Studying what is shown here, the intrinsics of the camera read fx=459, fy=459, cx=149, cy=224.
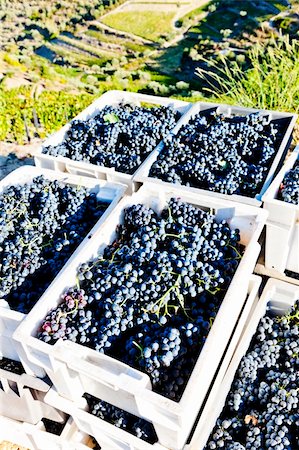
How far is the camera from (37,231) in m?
2.41

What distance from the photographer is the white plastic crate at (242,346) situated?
1953mm

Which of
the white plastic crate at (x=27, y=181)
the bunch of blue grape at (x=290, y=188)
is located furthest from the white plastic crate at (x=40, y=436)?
the bunch of blue grape at (x=290, y=188)

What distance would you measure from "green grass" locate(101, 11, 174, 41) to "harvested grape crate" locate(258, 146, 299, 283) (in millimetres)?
A: 15797

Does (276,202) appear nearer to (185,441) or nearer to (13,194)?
(185,441)

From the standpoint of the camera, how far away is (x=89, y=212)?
255cm

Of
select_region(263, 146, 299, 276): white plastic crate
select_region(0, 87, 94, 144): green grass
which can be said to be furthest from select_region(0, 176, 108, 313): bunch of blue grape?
select_region(0, 87, 94, 144): green grass

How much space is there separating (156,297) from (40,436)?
3.24 ft

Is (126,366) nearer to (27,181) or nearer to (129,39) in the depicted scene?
(27,181)

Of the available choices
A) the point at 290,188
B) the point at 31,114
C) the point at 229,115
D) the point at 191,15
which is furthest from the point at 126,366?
the point at 191,15

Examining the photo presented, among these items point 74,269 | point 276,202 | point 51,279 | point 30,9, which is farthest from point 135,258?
point 30,9

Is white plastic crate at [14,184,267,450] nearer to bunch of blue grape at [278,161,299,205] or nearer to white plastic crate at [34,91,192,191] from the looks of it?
bunch of blue grape at [278,161,299,205]

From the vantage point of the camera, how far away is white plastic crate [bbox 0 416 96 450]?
86.7 inches

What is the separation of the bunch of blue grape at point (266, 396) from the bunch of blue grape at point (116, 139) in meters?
1.28

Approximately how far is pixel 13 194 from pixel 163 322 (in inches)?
47.6
